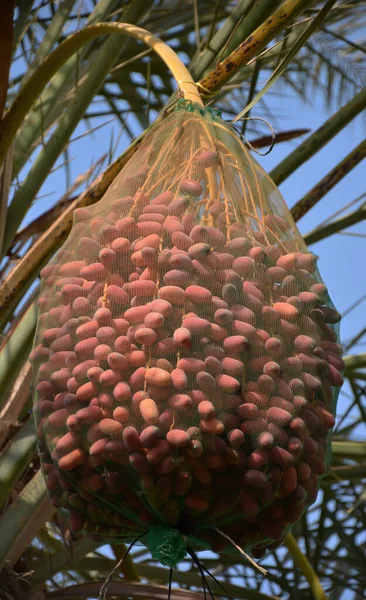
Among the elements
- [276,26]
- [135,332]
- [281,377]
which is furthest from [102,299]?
[276,26]

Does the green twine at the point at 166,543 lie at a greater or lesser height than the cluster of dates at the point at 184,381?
lesser

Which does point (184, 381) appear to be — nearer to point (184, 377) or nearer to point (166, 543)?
point (184, 377)

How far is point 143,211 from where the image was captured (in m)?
1.04

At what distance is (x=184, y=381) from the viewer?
0.89m

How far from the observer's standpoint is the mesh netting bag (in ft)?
2.95

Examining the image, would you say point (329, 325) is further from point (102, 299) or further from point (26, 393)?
point (26, 393)

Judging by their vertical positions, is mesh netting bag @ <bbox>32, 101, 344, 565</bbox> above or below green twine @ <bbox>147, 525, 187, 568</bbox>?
above

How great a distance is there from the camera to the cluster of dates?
898 millimetres

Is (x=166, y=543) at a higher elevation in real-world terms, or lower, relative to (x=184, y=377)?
lower

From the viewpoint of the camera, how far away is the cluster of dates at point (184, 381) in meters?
0.90

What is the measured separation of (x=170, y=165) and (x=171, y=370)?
0.32 metres

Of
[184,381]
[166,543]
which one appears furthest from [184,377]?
[166,543]

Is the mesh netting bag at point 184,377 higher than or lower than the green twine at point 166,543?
higher

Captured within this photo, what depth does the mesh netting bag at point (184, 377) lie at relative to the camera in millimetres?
899
